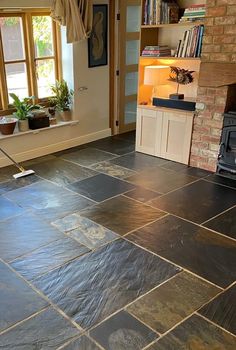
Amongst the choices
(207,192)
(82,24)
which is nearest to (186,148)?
(207,192)

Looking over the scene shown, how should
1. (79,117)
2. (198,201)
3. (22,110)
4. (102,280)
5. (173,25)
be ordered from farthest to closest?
(79,117) → (22,110) → (173,25) → (198,201) → (102,280)

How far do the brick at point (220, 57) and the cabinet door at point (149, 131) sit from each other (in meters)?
0.97

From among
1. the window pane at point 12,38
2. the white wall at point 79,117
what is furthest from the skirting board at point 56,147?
the window pane at point 12,38

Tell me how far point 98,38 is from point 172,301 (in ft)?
13.4

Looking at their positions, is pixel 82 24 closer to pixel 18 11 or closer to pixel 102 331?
pixel 18 11

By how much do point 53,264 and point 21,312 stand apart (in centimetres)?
51

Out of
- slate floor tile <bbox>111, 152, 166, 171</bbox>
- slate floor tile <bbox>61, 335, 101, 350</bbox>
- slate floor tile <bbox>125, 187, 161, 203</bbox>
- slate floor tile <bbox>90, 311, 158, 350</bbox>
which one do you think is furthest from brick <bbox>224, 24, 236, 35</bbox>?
slate floor tile <bbox>61, 335, 101, 350</bbox>

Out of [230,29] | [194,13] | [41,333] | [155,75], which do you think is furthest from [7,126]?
[41,333]

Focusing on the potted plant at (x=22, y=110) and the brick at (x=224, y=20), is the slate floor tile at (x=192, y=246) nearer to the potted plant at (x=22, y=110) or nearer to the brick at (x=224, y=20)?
the brick at (x=224, y=20)

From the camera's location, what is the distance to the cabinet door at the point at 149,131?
4801mm

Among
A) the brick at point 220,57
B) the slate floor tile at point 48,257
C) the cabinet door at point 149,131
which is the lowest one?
the slate floor tile at point 48,257

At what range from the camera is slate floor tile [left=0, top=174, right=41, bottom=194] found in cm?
402

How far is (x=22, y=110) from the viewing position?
15.3ft

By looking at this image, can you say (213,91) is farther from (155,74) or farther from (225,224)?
(225,224)
